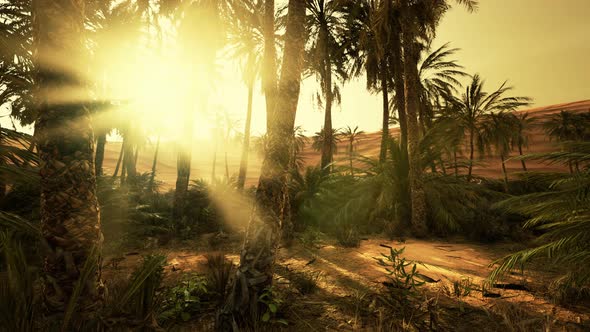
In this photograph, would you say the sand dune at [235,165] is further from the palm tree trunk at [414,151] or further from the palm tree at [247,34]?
the palm tree trunk at [414,151]

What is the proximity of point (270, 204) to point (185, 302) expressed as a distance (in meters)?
1.50

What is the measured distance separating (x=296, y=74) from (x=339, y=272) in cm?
342

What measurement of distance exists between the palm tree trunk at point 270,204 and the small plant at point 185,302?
512mm

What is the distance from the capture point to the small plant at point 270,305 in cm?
278

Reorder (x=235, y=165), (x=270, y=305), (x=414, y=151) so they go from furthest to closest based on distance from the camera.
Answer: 1. (x=235, y=165)
2. (x=414, y=151)
3. (x=270, y=305)

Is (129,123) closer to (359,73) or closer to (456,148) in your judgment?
(359,73)

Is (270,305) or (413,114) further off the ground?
(413,114)

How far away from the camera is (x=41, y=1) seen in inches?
88.4

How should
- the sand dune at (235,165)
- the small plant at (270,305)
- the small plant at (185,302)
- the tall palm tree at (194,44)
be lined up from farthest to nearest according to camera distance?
1. the sand dune at (235,165)
2. the tall palm tree at (194,44)
3. the small plant at (185,302)
4. the small plant at (270,305)

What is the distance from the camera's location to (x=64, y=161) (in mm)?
2215

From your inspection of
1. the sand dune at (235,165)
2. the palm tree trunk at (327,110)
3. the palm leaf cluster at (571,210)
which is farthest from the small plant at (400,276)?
the sand dune at (235,165)

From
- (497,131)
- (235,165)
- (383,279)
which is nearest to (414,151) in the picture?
(383,279)

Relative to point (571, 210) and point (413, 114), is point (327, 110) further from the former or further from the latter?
point (571, 210)

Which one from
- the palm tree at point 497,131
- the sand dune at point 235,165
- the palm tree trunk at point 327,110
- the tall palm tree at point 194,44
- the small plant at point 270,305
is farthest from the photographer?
the sand dune at point 235,165
